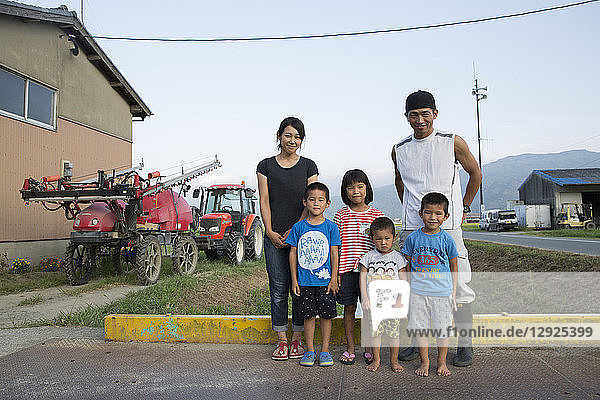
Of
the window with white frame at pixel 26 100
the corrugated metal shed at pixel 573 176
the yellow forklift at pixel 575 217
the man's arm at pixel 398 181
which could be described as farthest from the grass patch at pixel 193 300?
the corrugated metal shed at pixel 573 176

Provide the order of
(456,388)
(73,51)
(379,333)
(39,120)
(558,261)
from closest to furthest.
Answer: (456,388)
(379,333)
(558,261)
(39,120)
(73,51)

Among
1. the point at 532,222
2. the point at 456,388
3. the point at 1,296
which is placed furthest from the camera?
the point at 532,222

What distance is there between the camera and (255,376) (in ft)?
12.3

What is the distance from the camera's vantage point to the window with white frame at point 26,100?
11.5 metres

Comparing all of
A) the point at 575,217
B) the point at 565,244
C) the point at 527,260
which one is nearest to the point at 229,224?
the point at 527,260

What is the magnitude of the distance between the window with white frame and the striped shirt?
10.3 meters

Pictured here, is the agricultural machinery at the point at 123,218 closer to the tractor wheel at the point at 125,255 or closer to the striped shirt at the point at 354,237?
the tractor wheel at the point at 125,255

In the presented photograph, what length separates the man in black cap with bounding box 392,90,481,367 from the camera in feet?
12.9

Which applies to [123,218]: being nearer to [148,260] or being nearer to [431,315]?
[148,260]

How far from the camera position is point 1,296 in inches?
348

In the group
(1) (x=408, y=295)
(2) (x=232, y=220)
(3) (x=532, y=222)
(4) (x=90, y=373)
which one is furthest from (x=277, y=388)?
(3) (x=532, y=222)

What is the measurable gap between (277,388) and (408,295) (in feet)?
Answer: 3.93

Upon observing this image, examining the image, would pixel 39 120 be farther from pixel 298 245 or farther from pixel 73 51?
pixel 298 245

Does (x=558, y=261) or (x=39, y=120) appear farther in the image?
(x=39, y=120)
